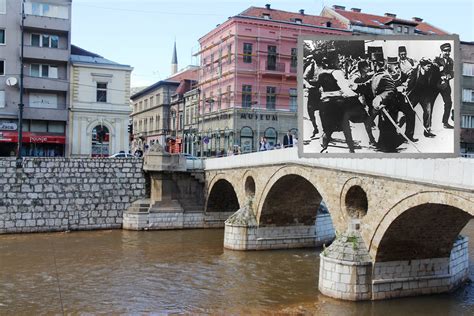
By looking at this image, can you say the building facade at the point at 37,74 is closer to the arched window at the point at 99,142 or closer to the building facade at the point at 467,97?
the arched window at the point at 99,142

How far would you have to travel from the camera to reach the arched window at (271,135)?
127ft

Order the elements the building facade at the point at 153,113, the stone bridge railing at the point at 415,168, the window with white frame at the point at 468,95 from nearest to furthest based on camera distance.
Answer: the stone bridge railing at the point at 415,168, the window with white frame at the point at 468,95, the building facade at the point at 153,113

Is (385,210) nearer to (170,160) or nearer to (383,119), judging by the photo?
(383,119)

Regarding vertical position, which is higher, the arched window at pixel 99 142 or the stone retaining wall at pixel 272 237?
the arched window at pixel 99 142

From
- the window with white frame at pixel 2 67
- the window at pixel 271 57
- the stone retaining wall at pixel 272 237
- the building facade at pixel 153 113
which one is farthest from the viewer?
the building facade at pixel 153 113

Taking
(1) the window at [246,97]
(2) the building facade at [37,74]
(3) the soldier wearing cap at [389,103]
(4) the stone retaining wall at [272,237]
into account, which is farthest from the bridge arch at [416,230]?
(2) the building facade at [37,74]

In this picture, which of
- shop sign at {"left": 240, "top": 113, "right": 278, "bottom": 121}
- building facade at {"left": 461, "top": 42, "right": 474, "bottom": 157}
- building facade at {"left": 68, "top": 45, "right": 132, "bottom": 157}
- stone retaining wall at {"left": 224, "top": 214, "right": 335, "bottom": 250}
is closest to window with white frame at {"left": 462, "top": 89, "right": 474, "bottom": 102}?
building facade at {"left": 461, "top": 42, "right": 474, "bottom": 157}

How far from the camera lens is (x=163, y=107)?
56.7 m

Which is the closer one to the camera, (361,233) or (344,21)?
(361,233)

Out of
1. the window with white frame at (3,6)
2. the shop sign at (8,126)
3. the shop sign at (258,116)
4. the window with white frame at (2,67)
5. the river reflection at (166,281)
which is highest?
the window with white frame at (3,6)

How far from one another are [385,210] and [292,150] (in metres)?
6.08

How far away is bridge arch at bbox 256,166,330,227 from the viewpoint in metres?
22.4

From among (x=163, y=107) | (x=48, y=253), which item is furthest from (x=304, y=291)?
(x=163, y=107)

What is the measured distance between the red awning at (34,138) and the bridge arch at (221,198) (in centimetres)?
1320
